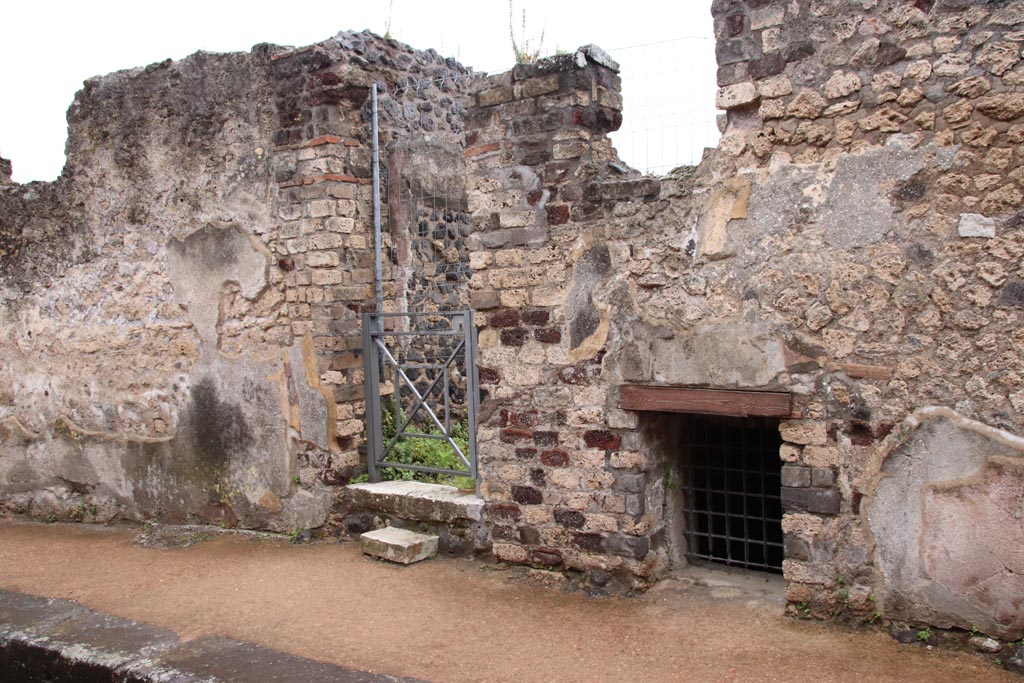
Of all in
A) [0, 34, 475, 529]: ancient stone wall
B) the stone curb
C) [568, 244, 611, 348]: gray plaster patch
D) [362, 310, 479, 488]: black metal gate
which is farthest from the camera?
[0, 34, 475, 529]: ancient stone wall

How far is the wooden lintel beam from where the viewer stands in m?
4.05

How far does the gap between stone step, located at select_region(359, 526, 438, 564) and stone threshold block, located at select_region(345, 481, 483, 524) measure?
128mm

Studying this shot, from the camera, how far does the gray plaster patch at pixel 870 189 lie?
3703mm

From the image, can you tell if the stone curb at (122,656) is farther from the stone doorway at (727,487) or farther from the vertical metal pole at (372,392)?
the stone doorway at (727,487)

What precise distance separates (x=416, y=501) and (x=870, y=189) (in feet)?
10.9

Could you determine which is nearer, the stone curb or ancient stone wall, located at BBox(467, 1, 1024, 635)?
ancient stone wall, located at BBox(467, 1, 1024, 635)

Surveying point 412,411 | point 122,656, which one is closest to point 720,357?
point 412,411

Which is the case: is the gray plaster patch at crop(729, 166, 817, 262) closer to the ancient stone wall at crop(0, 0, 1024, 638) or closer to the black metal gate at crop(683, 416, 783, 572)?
the ancient stone wall at crop(0, 0, 1024, 638)

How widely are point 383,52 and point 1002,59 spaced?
14.0 ft

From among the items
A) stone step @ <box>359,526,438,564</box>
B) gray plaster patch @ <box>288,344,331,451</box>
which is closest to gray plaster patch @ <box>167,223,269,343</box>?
gray plaster patch @ <box>288,344,331,451</box>

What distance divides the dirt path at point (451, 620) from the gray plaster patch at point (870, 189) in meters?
1.85

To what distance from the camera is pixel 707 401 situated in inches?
167

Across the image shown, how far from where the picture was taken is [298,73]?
585 cm

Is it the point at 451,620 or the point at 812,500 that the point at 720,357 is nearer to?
the point at 812,500
